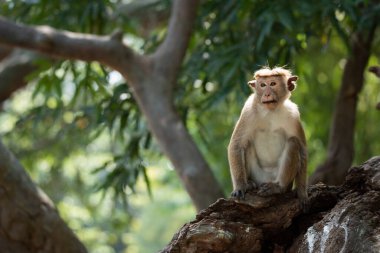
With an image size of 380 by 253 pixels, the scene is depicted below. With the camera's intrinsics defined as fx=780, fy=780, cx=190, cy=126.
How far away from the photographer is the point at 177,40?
10.4 metres

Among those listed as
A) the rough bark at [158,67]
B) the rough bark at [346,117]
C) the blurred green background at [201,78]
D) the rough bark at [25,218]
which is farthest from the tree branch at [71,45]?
the rough bark at [346,117]

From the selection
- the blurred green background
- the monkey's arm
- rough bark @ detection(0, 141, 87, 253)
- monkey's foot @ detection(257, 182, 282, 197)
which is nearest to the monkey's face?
the monkey's arm

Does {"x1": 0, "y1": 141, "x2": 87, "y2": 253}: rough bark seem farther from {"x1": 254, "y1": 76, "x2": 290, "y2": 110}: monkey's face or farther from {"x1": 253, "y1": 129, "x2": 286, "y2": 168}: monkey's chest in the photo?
{"x1": 254, "y1": 76, "x2": 290, "y2": 110}: monkey's face

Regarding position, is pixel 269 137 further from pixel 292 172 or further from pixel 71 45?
pixel 71 45

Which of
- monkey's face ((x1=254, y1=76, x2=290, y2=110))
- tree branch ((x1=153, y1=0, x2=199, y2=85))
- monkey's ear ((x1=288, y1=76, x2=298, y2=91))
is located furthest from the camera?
tree branch ((x1=153, y1=0, x2=199, y2=85))

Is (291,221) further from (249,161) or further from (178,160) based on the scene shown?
(178,160)

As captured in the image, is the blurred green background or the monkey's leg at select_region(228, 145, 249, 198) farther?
the blurred green background

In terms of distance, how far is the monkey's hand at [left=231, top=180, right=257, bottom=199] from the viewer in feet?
21.6

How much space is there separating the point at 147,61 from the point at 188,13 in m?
0.86

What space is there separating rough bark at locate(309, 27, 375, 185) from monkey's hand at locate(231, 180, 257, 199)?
3.90 meters

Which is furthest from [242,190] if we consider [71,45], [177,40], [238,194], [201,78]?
[177,40]

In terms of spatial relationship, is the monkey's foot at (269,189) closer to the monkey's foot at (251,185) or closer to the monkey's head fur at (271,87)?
the monkey's foot at (251,185)

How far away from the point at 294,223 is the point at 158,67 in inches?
159

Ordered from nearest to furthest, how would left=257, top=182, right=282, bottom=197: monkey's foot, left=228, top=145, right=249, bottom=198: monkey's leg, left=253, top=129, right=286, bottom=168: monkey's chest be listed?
left=257, top=182, right=282, bottom=197: monkey's foot, left=228, top=145, right=249, bottom=198: monkey's leg, left=253, top=129, right=286, bottom=168: monkey's chest
